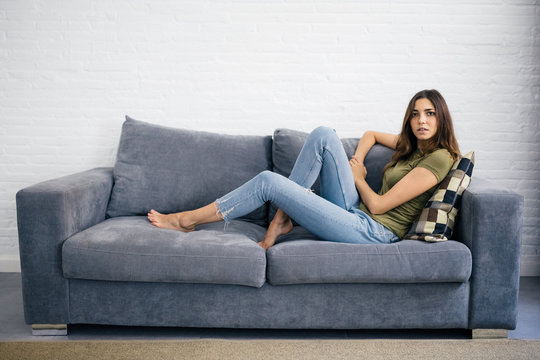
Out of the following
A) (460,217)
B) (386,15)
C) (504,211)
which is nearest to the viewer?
(504,211)

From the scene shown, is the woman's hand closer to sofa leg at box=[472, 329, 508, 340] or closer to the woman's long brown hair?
the woman's long brown hair

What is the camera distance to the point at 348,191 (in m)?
2.23

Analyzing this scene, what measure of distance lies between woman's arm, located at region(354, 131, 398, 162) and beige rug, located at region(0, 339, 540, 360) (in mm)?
1005

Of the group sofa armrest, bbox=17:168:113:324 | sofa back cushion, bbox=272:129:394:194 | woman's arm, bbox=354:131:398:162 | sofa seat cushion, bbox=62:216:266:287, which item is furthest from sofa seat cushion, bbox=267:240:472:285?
sofa armrest, bbox=17:168:113:324

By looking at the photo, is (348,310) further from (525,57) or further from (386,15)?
(525,57)

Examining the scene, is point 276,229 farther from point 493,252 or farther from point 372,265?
point 493,252

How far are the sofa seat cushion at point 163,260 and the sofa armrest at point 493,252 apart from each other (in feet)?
3.04

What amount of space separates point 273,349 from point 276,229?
1.81 ft

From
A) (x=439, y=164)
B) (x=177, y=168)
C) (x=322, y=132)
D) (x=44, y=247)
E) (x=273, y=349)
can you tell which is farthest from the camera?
(x=177, y=168)

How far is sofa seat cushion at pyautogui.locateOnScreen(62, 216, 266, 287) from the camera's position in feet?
6.32

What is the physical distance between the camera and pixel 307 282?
195cm

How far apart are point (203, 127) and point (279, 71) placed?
0.62 meters

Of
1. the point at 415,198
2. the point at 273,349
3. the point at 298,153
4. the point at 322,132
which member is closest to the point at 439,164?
the point at 415,198

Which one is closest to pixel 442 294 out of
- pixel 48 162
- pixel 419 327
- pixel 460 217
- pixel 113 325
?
pixel 419 327
